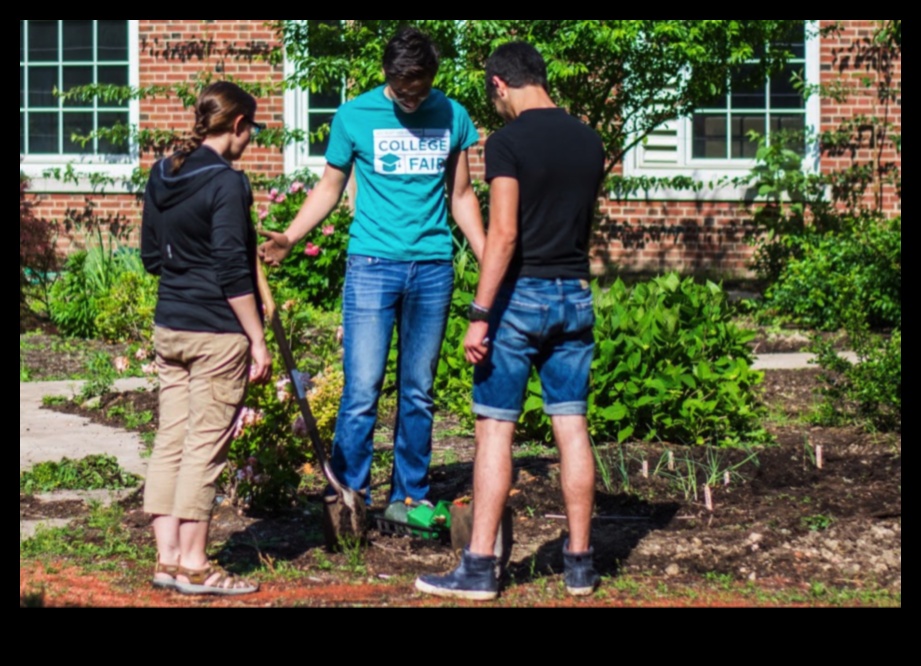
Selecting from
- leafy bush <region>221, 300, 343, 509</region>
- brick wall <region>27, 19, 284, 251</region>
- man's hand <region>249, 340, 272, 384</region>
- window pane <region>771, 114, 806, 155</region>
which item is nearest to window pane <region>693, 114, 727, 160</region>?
window pane <region>771, 114, 806, 155</region>

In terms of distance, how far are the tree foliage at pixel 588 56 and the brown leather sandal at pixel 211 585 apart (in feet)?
21.9

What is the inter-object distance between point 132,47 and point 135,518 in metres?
10.4

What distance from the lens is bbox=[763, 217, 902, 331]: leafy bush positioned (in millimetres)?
10625

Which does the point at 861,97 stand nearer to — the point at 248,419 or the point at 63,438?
the point at 63,438

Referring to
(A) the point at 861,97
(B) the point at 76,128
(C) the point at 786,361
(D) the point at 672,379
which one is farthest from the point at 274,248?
(B) the point at 76,128

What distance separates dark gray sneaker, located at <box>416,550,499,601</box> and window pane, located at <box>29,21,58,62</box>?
12524 mm

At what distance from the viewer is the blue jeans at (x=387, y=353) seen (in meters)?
5.30

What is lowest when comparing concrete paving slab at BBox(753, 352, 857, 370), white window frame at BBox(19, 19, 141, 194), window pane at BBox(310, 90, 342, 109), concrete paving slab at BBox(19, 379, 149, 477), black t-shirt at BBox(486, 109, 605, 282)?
concrete paving slab at BBox(19, 379, 149, 477)

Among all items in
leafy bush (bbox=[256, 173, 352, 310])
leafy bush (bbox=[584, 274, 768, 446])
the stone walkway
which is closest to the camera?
the stone walkway

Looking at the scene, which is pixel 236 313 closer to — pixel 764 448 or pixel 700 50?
pixel 764 448

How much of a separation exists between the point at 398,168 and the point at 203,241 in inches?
39.7

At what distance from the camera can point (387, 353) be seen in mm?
5332

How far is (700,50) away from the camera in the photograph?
36.8 ft

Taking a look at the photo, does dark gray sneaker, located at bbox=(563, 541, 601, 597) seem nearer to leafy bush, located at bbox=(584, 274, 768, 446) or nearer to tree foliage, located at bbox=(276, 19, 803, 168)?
leafy bush, located at bbox=(584, 274, 768, 446)
